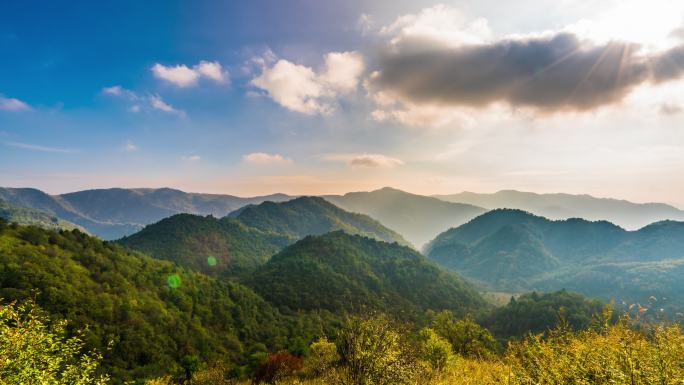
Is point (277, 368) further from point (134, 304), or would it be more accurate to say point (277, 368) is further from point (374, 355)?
point (134, 304)

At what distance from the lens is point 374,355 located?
40.4 ft

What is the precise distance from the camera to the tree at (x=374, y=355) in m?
12.1

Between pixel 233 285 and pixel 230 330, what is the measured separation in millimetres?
34587

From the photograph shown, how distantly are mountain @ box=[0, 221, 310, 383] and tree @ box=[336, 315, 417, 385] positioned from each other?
7976cm

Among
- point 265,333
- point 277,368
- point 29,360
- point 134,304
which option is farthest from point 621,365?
point 265,333

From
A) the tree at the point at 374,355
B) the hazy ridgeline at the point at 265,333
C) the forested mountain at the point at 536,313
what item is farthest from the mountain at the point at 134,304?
the forested mountain at the point at 536,313

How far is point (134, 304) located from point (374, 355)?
130 meters

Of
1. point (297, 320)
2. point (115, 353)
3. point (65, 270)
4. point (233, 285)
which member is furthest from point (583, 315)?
point (65, 270)

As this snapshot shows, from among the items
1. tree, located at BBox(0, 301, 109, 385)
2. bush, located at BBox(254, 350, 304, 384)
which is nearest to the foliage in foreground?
bush, located at BBox(254, 350, 304, 384)

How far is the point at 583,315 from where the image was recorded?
464 feet

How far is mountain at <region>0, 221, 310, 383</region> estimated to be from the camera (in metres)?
90.9

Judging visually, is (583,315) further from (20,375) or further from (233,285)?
(20,375)

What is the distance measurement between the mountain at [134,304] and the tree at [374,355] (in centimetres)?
7976

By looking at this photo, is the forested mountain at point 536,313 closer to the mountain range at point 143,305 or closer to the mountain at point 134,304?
the mountain range at point 143,305
